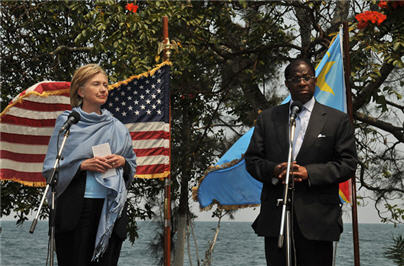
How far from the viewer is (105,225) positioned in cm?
302

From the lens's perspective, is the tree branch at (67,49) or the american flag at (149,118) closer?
the american flag at (149,118)

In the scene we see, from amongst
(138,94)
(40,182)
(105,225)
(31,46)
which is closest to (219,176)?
(138,94)

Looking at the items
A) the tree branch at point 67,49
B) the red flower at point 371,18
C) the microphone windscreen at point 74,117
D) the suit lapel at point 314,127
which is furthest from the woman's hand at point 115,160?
the tree branch at point 67,49

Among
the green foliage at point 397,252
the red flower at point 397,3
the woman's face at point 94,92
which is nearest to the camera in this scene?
the woman's face at point 94,92

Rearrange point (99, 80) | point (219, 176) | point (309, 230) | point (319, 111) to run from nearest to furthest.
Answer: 1. point (309, 230)
2. point (319, 111)
3. point (99, 80)
4. point (219, 176)

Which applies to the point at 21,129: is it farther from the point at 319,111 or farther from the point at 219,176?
the point at 319,111

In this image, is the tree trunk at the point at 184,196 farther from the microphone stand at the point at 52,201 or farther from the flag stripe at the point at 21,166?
the microphone stand at the point at 52,201

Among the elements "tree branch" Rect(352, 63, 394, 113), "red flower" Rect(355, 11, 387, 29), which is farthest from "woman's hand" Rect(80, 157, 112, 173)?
"tree branch" Rect(352, 63, 394, 113)

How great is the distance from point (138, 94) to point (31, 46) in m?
3.43

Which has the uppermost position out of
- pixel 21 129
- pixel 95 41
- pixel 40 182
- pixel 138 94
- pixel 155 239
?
pixel 95 41

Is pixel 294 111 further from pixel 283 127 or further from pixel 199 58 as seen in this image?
pixel 199 58

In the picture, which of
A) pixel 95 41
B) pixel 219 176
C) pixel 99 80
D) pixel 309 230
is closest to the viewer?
pixel 309 230

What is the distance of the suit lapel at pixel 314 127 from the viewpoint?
2.88 meters

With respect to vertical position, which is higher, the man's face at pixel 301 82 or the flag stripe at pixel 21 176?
the man's face at pixel 301 82
